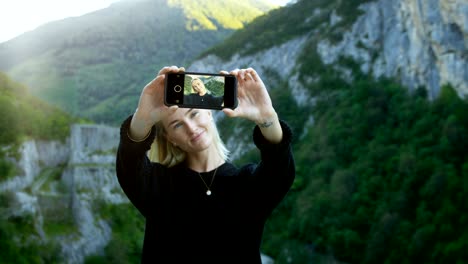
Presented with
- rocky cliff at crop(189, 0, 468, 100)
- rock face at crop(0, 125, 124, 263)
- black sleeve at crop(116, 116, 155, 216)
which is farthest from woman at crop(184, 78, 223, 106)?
rocky cliff at crop(189, 0, 468, 100)

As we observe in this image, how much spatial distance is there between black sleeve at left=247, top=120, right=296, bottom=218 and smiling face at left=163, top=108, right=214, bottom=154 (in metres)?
0.22

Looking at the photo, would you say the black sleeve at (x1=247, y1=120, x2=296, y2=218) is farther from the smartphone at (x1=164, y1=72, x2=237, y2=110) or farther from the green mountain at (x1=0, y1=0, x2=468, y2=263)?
the green mountain at (x1=0, y1=0, x2=468, y2=263)

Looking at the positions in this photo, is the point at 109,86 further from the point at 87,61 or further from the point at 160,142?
the point at 160,142

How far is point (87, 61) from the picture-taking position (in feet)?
194

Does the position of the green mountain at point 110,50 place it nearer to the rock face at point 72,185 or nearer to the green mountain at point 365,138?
the green mountain at point 365,138

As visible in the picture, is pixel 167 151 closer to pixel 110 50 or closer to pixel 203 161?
pixel 203 161

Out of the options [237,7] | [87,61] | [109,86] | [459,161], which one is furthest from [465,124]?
[237,7]

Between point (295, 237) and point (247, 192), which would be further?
point (295, 237)

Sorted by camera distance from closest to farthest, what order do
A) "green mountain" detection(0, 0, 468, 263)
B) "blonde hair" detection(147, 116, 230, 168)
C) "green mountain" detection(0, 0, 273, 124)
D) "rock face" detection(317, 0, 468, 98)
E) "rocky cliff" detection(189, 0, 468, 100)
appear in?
"blonde hair" detection(147, 116, 230, 168) → "green mountain" detection(0, 0, 468, 263) → "rock face" detection(317, 0, 468, 98) → "rocky cliff" detection(189, 0, 468, 100) → "green mountain" detection(0, 0, 273, 124)

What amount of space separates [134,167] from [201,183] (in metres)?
0.24

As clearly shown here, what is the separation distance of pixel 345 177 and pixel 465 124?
9876 millimetres

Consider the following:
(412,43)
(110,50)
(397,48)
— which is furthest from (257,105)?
(110,50)

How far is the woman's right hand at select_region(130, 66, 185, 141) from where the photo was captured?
72.4 inches

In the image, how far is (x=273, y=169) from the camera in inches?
75.1
